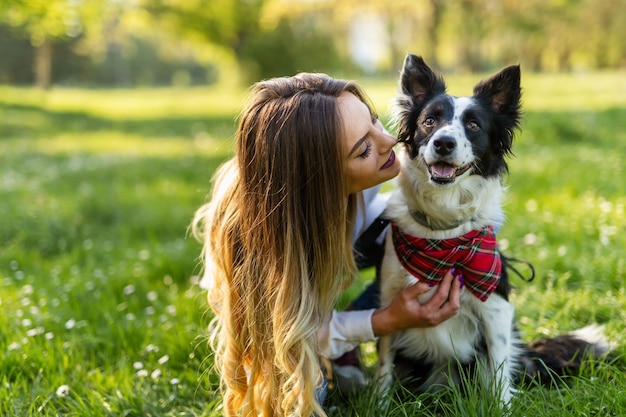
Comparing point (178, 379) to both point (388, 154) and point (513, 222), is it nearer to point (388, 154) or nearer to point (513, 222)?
point (388, 154)

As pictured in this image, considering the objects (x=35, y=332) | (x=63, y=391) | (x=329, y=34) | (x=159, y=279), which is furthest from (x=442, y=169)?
(x=329, y=34)

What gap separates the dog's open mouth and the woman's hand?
1.30 ft

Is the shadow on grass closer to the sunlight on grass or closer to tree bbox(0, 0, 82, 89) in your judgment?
the sunlight on grass

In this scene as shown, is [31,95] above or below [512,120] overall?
below

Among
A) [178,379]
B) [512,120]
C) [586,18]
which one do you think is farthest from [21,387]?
[586,18]

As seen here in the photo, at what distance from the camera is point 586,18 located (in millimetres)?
33312

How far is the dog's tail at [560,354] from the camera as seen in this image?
259 centimetres

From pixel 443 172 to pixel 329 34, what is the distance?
25.9 m

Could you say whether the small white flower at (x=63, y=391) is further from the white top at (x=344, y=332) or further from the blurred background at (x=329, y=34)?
the blurred background at (x=329, y=34)

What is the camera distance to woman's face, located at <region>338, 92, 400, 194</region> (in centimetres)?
216

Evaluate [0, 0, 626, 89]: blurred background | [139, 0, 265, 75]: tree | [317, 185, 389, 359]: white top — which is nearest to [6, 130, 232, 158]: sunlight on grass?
[0, 0, 626, 89]: blurred background

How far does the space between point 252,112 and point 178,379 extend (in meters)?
1.38

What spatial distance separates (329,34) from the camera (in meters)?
26.9

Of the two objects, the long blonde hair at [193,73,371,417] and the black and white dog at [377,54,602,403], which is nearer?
the long blonde hair at [193,73,371,417]
